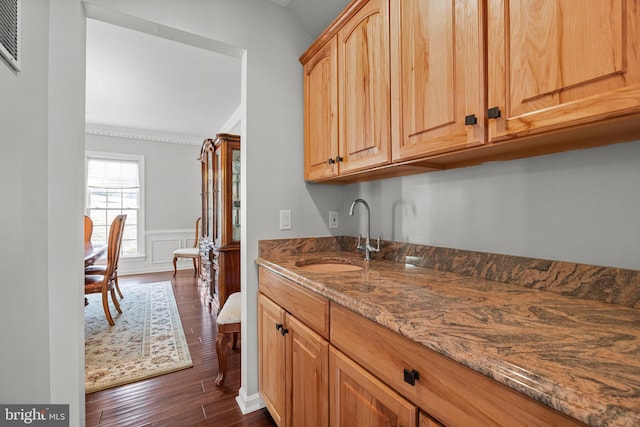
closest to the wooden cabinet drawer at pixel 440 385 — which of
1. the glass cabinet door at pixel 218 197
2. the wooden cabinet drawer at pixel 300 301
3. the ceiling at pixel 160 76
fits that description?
the wooden cabinet drawer at pixel 300 301

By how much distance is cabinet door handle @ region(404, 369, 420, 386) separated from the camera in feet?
2.25

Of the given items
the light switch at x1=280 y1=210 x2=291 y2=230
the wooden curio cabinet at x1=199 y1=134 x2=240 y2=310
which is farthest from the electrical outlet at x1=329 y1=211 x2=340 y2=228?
the wooden curio cabinet at x1=199 y1=134 x2=240 y2=310

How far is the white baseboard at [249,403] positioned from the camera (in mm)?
1709

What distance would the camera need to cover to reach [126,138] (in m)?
5.34

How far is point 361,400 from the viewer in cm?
87

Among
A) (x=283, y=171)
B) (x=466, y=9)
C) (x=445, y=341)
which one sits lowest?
(x=445, y=341)

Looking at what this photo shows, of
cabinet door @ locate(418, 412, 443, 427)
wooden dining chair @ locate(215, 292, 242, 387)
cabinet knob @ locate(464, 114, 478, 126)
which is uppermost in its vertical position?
cabinet knob @ locate(464, 114, 478, 126)

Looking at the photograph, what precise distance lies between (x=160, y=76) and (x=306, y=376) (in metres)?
3.50

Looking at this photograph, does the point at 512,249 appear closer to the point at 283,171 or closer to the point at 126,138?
the point at 283,171

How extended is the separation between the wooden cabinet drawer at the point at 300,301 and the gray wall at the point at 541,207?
0.68m

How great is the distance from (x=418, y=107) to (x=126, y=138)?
5.99 meters

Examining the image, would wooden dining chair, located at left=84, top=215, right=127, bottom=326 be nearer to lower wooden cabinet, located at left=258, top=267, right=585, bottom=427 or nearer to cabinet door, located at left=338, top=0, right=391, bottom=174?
lower wooden cabinet, located at left=258, top=267, right=585, bottom=427

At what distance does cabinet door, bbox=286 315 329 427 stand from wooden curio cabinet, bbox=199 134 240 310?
6.19 feet

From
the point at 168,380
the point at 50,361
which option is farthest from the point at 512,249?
the point at 168,380
